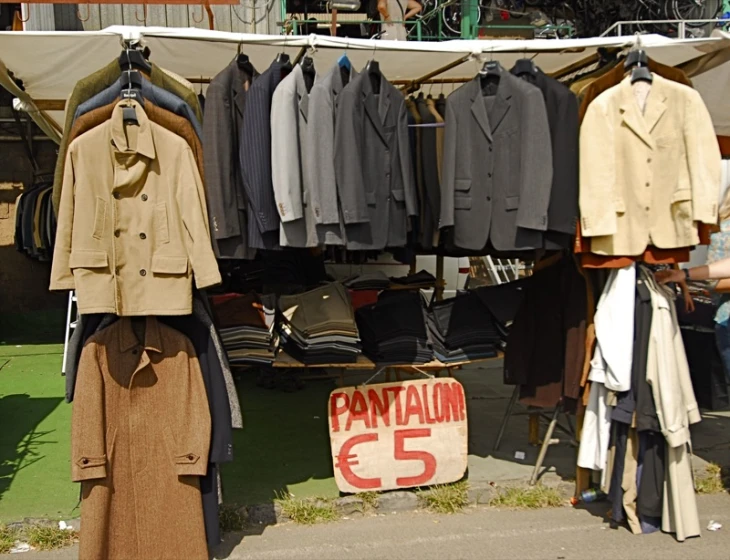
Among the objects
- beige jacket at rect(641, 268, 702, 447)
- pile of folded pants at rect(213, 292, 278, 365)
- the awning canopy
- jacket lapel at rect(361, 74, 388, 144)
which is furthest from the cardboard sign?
the awning canopy

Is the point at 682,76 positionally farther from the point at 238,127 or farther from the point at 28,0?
the point at 28,0

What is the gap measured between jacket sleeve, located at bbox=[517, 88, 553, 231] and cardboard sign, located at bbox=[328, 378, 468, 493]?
1.30 metres

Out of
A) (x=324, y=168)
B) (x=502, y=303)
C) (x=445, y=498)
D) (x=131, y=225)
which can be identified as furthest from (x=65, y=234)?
(x=502, y=303)

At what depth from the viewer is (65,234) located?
3.26 m

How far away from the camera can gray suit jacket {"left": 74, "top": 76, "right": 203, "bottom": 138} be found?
11.3 feet

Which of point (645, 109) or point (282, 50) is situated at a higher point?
point (282, 50)

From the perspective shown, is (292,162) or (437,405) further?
(437,405)

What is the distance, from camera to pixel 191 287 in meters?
3.41

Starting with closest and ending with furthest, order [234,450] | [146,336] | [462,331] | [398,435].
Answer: [146,336] → [398,435] → [462,331] → [234,450]

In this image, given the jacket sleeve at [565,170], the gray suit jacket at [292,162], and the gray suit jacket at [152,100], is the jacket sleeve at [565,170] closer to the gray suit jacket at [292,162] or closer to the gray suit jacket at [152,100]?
the gray suit jacket at [292,162]

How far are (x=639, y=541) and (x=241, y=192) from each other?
2895 mm

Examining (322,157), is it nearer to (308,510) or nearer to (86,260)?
(86,260)

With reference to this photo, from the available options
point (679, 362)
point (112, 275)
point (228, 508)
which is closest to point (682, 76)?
point (679, 362)

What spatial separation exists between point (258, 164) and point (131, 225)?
71 centimetres
